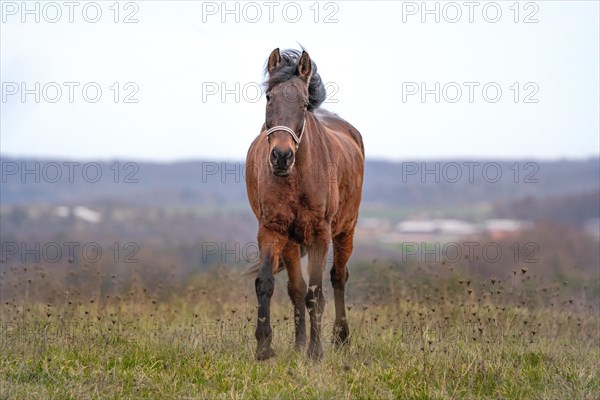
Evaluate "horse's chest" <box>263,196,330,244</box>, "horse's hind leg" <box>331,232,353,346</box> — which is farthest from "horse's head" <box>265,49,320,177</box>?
"horse's hind leg" <box>331,232,353,346</box>

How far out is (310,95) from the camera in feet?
28.3

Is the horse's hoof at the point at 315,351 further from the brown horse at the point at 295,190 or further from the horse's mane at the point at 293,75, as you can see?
the horse's mane at the point at 293,75

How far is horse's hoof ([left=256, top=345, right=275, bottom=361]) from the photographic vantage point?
7.50 metres

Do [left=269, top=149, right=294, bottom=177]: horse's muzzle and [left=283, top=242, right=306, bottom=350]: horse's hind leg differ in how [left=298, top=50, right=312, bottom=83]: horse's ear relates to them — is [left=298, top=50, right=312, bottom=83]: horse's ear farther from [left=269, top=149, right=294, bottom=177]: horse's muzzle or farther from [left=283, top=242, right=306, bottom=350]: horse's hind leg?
[left=283, top=242, right=306, bottom=350]: horse's hind leg

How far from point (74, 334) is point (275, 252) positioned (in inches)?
86.1

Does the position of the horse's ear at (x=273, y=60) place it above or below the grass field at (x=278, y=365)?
above

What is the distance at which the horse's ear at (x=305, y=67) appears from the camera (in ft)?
26.1

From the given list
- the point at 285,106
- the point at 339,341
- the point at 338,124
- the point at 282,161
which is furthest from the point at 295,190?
the point at 338,124

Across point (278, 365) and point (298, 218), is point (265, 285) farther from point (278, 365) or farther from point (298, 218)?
point (278, 365)

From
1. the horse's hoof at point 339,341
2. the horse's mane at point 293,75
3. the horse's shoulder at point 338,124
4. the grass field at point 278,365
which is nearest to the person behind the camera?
the grass field at point 278,365

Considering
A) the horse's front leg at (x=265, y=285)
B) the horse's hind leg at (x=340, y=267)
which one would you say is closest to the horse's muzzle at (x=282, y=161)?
the horse's front leg at (x=265, y=285)

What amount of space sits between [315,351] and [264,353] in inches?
23.4

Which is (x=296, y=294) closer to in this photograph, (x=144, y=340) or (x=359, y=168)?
(x=144, y=340)

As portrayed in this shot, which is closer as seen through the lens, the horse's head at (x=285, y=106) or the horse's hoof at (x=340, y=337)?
the horse's head at (x=285, y=106)
